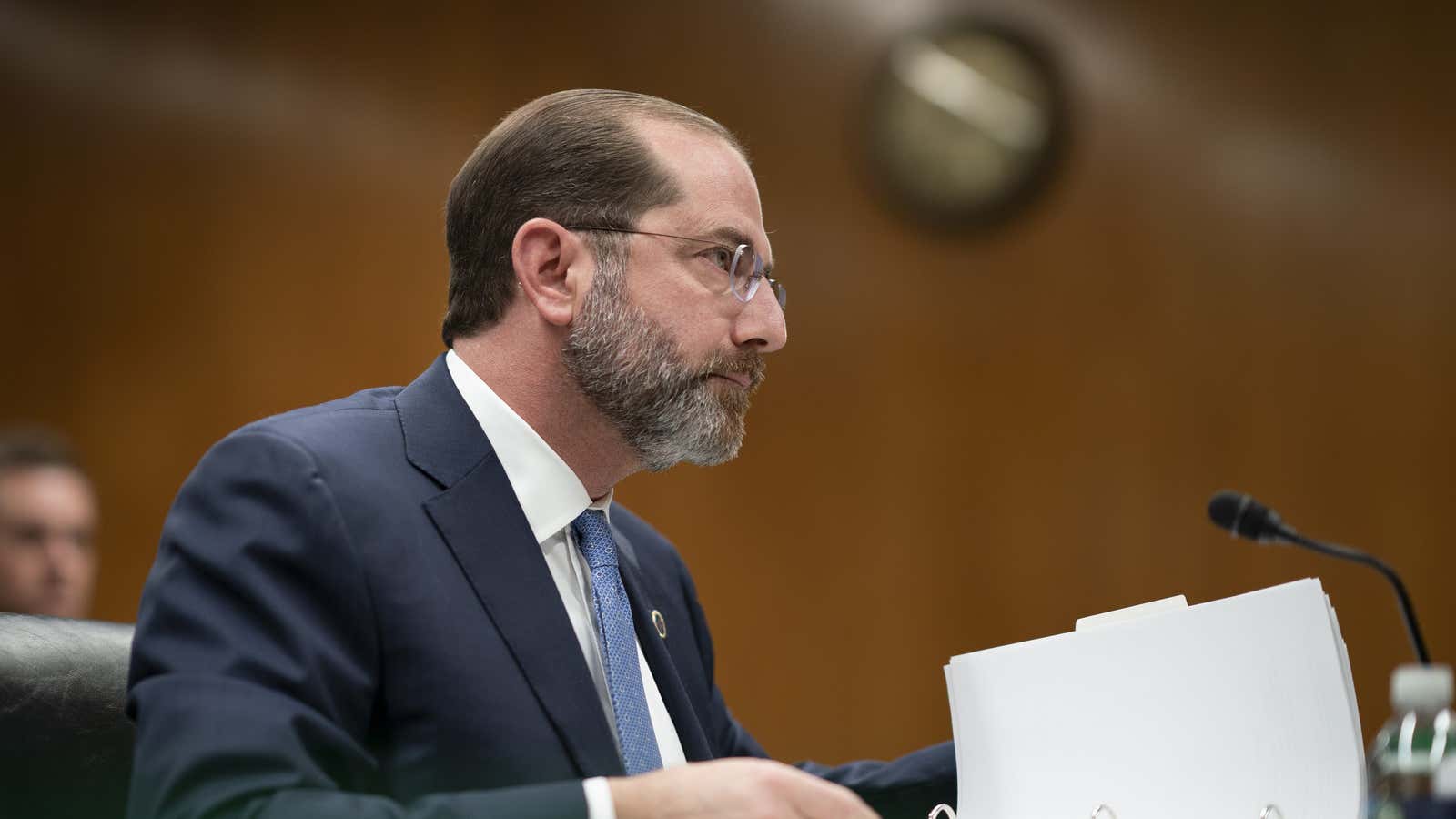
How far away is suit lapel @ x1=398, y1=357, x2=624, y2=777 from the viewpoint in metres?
1.38

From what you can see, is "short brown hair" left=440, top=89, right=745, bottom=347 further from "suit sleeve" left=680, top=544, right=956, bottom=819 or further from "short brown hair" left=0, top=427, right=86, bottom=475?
"short brown hair" left=0, top=427, right=86, bottom=475

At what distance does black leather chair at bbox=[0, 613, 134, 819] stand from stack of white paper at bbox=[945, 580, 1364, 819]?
90 centimetres

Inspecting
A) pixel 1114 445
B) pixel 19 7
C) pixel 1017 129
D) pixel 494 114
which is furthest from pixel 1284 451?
pixel 19 7

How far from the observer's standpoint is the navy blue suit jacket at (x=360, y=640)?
1125mm

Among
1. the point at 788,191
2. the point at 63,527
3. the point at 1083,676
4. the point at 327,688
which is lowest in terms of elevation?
the point at 63,527

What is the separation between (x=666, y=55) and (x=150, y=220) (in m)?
1.46

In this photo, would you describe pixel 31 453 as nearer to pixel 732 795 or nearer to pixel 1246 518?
pixel 732 795

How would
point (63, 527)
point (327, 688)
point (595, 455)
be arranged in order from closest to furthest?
point (327, 688)
point (595, 455)
point (63, 527)

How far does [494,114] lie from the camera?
146 inches

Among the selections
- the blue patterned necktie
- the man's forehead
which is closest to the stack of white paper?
the blue patterned necktie

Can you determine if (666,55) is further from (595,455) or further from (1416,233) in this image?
(595,455)

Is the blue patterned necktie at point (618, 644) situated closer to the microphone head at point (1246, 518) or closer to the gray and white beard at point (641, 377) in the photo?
the gray and white beard at point (641, 377)

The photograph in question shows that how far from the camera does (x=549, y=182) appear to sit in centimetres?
172

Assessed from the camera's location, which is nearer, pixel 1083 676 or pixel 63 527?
pixel 1083 676
